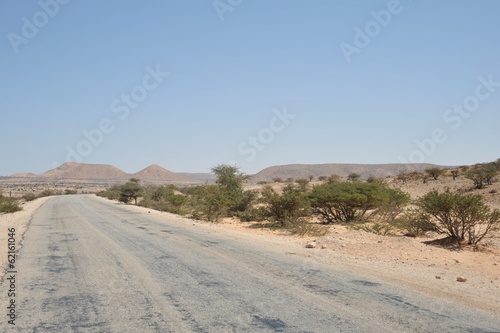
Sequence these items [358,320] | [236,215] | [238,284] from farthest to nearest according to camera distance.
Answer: [236,215] < [238,284] < [358,320]

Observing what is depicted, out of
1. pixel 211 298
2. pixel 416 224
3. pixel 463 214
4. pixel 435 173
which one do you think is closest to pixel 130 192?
pixel 435 173

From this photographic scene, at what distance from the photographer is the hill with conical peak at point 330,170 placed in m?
146

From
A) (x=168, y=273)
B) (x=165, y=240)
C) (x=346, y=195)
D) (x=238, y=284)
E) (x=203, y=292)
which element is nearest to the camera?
(x=203, y=292)

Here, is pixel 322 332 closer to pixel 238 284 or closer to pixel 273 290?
pixel 273 290

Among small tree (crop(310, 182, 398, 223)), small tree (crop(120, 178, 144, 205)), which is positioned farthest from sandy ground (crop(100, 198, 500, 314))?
small tree (crop(120, 178, 144, 205))

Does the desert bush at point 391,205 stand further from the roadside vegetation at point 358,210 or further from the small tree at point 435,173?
the small tree at point 435,173

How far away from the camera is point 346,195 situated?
22.6 meters

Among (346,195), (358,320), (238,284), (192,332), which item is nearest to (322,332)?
(358,320)

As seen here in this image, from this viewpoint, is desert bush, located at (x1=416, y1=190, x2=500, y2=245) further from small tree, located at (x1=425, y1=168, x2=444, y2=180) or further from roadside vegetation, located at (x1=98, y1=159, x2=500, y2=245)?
small tree, located at (x1=425, y1=168, x2=444, y2=180)

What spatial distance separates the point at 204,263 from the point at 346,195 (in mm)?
13670

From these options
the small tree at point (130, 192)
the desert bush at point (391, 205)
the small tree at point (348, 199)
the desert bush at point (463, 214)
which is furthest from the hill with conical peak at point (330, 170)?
the desert bush at point (463, 214)

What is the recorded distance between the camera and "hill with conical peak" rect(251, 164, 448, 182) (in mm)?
145500

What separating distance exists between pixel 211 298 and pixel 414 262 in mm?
6451

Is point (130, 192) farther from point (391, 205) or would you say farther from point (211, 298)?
point (211, 298)
